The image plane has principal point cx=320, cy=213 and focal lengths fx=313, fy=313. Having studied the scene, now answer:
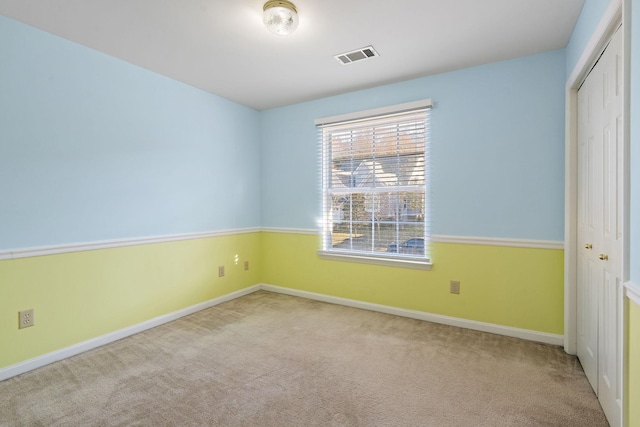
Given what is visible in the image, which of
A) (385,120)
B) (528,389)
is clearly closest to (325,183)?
(385,120)

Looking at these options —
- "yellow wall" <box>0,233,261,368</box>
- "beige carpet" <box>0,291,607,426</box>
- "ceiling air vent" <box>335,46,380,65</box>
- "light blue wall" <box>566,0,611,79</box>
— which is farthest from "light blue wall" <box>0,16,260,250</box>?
"light blue wall" <box>566,0,611,79</box>

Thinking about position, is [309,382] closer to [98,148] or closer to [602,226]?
[602,226]

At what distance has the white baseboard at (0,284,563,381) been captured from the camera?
229cm

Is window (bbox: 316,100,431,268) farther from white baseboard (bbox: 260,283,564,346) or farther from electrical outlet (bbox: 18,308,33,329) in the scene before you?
electrical outlet (bbox: 18,308,33,329)

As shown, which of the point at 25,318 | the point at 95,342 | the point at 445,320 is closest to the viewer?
the point at 25,318

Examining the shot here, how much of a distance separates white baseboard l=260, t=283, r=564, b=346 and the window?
0.51m

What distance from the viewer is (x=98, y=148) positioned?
2648mm

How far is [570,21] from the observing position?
2205 mm

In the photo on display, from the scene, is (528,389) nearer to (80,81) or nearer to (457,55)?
(457,55)

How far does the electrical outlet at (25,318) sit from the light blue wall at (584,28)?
402 cm

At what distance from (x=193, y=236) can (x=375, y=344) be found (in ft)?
7.24

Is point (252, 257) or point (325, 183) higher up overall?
point (325, 183)

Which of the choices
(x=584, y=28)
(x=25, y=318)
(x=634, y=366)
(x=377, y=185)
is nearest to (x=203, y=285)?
(x=25, y=318)

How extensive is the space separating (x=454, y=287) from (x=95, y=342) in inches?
127
